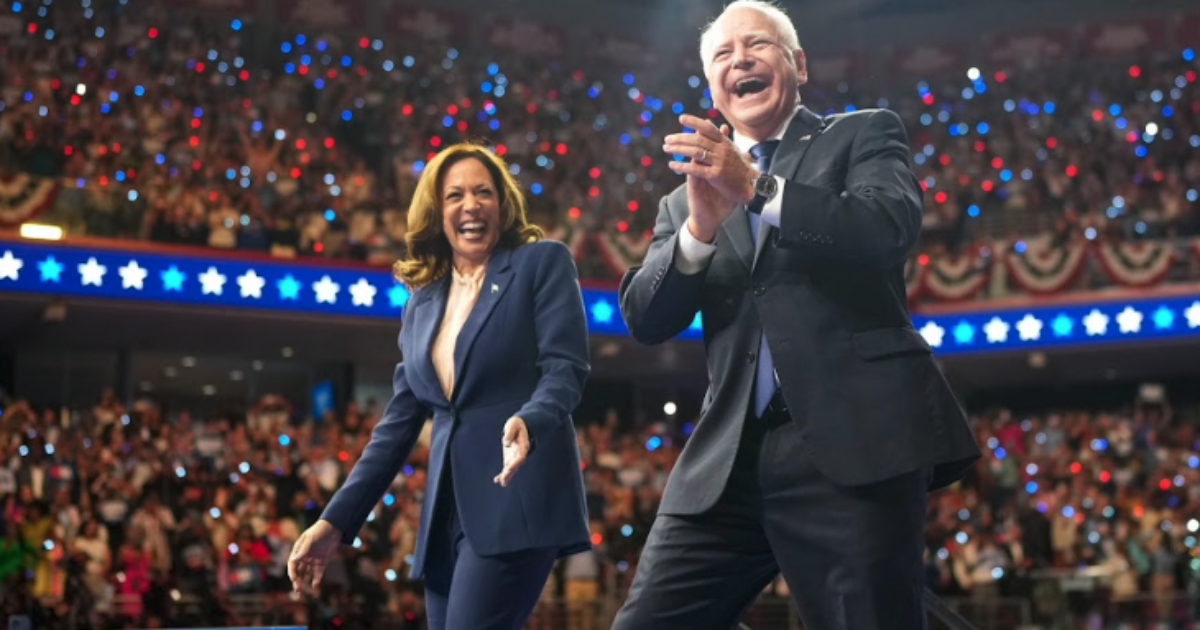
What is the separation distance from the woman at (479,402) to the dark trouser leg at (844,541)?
68 centimetres

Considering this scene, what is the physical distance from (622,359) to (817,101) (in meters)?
6.45

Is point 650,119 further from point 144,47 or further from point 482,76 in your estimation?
point 144,47

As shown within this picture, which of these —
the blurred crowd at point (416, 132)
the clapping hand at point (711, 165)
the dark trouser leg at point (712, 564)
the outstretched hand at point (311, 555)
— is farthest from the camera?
the blurred crowd at point (416, 132)

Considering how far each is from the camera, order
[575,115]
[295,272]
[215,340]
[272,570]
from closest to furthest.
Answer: [272,570]
[295,272]
[215,340]
[575,115]

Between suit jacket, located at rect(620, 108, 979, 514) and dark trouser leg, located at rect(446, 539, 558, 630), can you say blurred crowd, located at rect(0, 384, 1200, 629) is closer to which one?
dark trouser leg, located at rect(446, 539, 558, 630)

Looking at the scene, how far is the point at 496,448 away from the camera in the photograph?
10.3 feet

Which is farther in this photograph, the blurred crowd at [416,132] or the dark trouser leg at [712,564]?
the blurred crowd at [416,132]

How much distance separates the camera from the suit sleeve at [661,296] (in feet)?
8.04

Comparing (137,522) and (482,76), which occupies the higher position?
(482,76)

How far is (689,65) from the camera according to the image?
23.6 m

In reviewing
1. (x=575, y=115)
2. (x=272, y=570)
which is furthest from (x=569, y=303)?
(x=575, y=115)

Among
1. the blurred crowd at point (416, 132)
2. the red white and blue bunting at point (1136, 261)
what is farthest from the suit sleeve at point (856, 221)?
the red white and blue bunting at point (1136, 261)

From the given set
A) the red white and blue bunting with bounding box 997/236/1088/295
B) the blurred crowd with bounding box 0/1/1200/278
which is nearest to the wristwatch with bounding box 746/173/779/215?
the blurred crowd with bounding box 0/1/1200/278

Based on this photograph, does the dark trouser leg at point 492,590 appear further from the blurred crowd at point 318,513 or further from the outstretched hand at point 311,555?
the blurred crowd at point 318,513
